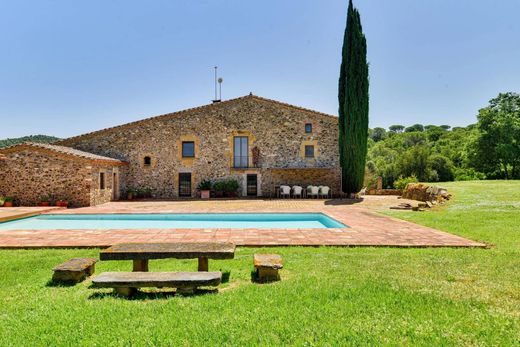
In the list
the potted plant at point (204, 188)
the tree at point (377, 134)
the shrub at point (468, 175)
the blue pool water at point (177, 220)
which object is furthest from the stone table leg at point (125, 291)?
the tree at point (377, 134)

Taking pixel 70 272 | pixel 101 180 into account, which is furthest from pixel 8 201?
pixel 70 272

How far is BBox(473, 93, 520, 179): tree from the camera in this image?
31359 millimetres

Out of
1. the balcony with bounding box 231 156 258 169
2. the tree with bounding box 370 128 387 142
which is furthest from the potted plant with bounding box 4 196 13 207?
the tree with bounding box 370 128 387 142

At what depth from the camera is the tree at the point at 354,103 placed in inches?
742

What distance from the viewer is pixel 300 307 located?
3.41 metres

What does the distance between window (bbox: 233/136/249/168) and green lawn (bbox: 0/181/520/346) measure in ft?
50.2

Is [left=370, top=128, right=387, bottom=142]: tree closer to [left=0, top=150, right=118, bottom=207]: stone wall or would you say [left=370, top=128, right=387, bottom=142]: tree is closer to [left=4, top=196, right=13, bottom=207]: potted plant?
[left=0, top=150, right=118, bottom=207]: stone wall

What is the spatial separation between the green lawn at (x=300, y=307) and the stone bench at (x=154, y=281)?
0.54ft

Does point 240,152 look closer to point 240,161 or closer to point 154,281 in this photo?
point 240,161

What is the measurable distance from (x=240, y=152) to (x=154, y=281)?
56.7 feet

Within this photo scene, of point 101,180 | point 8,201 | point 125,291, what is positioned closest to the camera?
point 125,291

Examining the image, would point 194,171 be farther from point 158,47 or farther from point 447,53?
point 447,53

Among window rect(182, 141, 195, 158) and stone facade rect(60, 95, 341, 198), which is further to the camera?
window rect(182, 141, 195, 158)

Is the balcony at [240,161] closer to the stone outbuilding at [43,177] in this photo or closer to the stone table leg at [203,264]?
the stone outbuilding at [43,177]
